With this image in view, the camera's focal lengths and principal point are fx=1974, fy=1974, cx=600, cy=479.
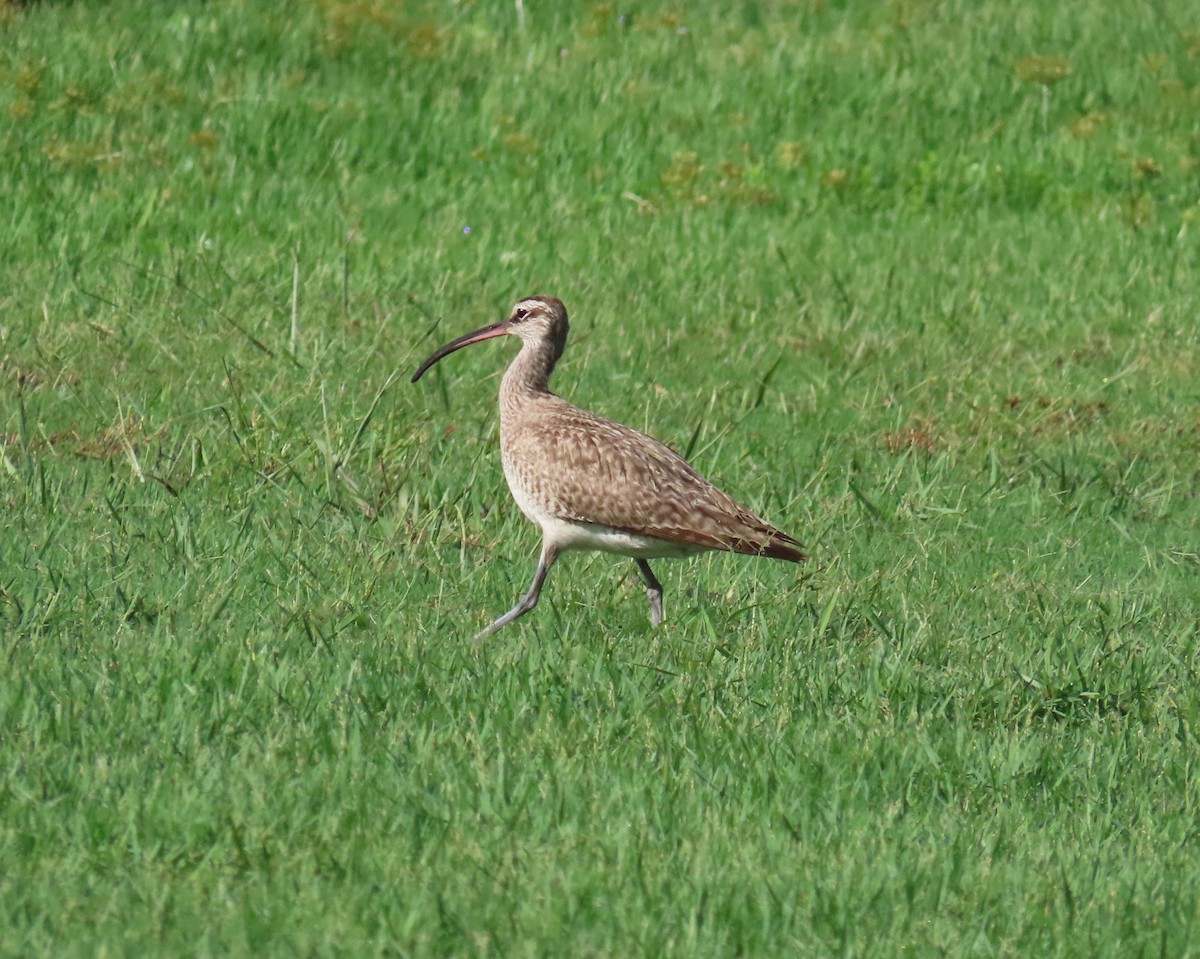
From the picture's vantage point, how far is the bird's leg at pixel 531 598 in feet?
21.9

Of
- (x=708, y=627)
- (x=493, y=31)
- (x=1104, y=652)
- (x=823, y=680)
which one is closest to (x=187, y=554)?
(x=708, y=627)

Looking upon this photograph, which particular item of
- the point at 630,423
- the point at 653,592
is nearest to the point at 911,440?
the point at 630,423

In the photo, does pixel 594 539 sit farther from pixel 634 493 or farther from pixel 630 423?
pixel 630 423

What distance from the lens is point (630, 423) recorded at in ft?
31.3

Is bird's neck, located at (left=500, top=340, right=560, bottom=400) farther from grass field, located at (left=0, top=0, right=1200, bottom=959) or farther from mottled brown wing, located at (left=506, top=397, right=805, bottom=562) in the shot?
mottled brown wing, located at (left=506, top=397, right=805, bottom=562)

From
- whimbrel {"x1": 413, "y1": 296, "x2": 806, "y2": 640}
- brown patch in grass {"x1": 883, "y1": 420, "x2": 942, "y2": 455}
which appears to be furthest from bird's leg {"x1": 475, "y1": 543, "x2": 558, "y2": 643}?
brown patch in grass {"x1": 883, "y1": 420, "x2": 942, "y2": 455}

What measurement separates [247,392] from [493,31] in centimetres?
597

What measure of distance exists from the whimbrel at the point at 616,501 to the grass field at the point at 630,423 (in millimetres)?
238

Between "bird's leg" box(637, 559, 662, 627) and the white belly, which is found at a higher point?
the white belly

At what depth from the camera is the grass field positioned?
490 centimetres

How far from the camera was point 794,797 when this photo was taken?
5.43 metres

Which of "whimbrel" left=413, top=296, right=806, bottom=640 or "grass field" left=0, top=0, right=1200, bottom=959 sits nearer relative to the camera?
"grass field" left=0, top=0, right=1200, bottom=959

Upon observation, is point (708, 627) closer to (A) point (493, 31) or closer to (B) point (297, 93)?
(B) point (297, 93)

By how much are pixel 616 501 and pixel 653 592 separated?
1.31ft
